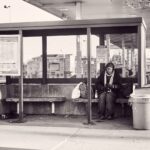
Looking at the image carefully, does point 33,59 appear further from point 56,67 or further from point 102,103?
point 102,103

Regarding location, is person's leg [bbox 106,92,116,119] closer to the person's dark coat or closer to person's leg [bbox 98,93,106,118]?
person's leg [bbox 98,93,106,118]

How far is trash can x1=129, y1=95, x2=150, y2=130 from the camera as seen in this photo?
9.13 m

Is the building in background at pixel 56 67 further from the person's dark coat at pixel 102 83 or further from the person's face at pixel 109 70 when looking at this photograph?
the person's face at pixel 109 70

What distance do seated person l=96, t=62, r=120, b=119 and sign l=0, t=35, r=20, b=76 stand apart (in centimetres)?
227

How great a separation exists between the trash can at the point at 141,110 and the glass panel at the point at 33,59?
12.6 ft

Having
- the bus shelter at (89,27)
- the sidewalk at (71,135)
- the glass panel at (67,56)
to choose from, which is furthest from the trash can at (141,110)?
the glass panel at (67,56)

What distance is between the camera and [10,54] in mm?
10578

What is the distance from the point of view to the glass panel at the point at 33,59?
40.0ft

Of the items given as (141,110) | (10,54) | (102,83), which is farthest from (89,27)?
(141,110)

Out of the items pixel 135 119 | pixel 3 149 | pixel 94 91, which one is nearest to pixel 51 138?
pixel 3 149

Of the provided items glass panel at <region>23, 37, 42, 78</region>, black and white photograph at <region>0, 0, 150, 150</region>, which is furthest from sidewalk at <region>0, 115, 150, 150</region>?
glass panel at <region>23, 37, 42, 78</region>

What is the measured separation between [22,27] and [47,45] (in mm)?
1780

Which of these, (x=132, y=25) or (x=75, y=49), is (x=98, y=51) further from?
(x=132, y=25)

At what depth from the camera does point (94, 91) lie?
445 inches
